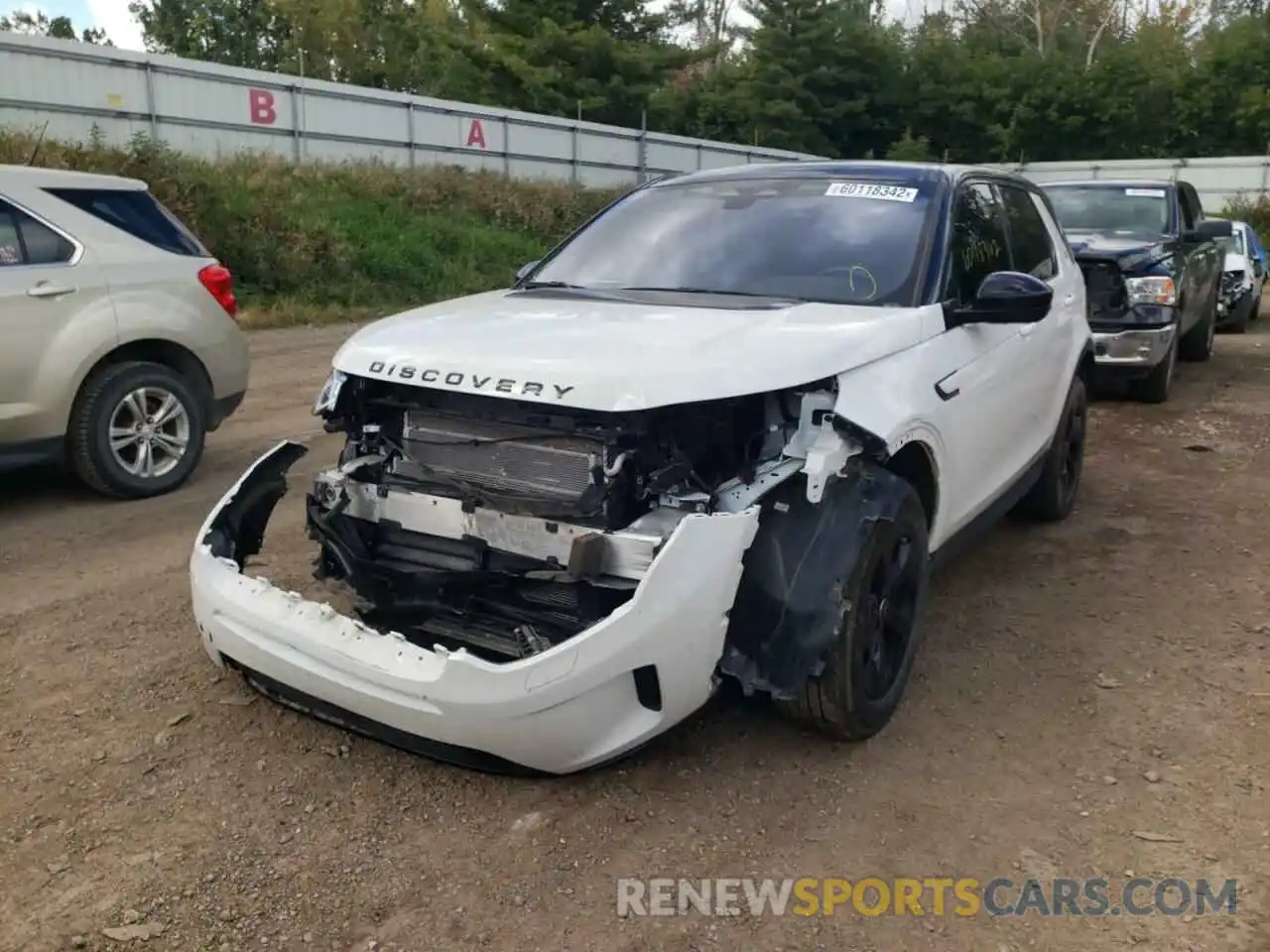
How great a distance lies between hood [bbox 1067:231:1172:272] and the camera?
8875 millimetres

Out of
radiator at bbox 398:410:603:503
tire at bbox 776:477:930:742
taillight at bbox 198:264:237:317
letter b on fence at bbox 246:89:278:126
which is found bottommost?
tire at bbox 776:477:930:742

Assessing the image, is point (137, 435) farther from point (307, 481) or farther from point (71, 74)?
point (71, 74)

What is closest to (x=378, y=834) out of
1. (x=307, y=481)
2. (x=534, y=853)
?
(x=534, y=853)

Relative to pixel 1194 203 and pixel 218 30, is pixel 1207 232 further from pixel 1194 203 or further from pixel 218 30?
pixel 218 30

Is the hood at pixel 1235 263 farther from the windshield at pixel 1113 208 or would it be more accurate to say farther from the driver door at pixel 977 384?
the driver door at pixel 977 384

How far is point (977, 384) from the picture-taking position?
4.08 meters

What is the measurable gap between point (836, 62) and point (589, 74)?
12522mm

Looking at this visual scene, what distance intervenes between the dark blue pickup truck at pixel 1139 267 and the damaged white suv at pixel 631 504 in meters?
5.05

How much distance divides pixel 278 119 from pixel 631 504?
19400 mm

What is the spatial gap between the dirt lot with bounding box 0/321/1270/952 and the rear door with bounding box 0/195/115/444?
1.10 m

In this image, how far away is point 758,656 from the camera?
3.06 meters

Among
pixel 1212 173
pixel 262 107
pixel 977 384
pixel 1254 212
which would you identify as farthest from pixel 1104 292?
pixel 1212 173

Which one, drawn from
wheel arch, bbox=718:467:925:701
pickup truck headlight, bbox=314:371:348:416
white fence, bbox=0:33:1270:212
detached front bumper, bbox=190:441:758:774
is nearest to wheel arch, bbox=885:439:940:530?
wheel arch, bbox=718:467:925:701

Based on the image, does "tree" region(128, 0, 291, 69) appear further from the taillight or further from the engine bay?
the engine bay
